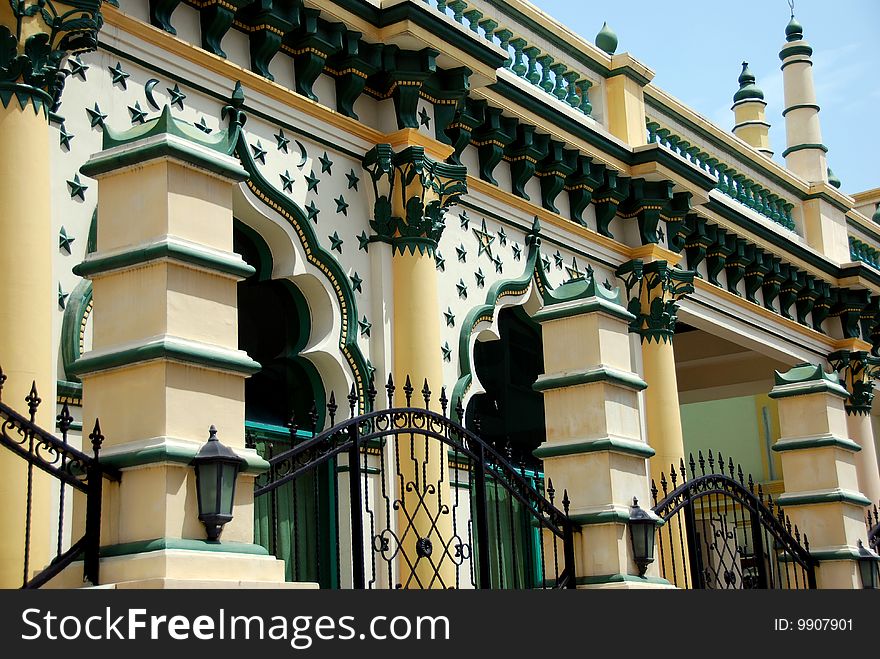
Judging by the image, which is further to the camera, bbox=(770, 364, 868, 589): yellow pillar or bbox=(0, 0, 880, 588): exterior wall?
bbox=(770, 364, 868, 589): yellow pillar

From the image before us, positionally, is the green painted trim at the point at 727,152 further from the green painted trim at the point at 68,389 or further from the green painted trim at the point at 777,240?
the green painted trim at the point at 68,389

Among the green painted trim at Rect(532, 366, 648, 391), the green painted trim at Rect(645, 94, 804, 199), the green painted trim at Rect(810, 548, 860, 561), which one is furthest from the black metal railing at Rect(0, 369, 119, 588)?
the green painted trim at Rect(645, 94, 804, 199)

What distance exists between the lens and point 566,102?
13352 mm

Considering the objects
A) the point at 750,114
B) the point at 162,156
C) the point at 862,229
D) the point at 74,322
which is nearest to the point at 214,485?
the point at 162,156

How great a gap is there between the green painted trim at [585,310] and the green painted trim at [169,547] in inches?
135

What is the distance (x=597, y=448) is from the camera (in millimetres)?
8398

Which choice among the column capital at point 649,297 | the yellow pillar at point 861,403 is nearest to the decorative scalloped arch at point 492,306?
the column capital at point 649,297

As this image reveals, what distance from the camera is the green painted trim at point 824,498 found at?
10788 mm

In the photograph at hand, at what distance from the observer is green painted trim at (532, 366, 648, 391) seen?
8438mm

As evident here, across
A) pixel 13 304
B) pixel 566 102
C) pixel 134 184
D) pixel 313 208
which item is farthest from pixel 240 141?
pixel 566 102

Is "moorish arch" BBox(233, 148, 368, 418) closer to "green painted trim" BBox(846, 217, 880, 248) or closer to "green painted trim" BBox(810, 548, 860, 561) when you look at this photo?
"green painted trim" BBox(810, 548, 860, 561)

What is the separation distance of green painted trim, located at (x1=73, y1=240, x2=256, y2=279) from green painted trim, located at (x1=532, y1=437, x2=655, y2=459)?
3034mm
